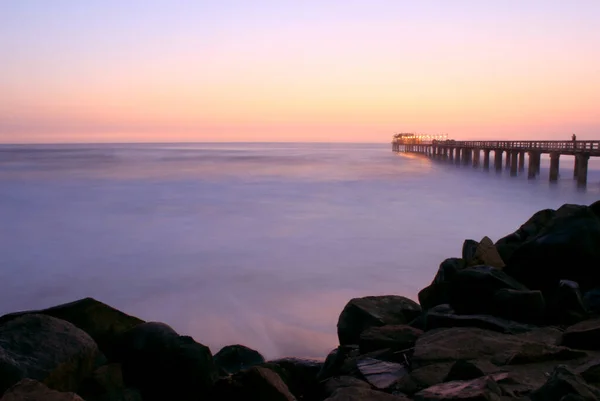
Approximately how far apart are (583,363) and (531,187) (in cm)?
3102

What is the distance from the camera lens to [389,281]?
39.4 ft

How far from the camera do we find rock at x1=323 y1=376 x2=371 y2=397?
15.3ft

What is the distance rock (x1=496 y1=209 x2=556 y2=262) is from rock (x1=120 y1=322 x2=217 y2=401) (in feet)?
16.9

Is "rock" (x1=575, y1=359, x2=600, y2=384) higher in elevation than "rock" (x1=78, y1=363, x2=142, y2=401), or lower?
higher

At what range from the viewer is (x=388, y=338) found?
572cm

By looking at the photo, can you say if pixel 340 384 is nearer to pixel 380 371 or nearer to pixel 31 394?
pixel 380 371

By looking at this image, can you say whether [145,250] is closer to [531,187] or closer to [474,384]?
[474,384]

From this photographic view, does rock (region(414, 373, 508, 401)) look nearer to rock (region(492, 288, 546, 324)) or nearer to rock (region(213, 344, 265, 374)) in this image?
rock (region(492, 288, 546, 324))

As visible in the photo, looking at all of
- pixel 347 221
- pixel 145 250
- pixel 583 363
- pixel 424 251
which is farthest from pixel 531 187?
pixel 583 363

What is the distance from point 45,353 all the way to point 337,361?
292 centimetres

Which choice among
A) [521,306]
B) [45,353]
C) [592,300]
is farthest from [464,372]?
[45,353]

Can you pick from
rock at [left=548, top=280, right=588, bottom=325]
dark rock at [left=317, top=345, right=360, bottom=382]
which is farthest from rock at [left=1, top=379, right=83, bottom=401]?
rock at [left=548, top=280, right=588, bottom=325]

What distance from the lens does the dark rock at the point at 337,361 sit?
5.70 metres

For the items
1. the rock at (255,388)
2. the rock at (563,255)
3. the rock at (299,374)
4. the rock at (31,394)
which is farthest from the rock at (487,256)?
the rock at (31,394)
